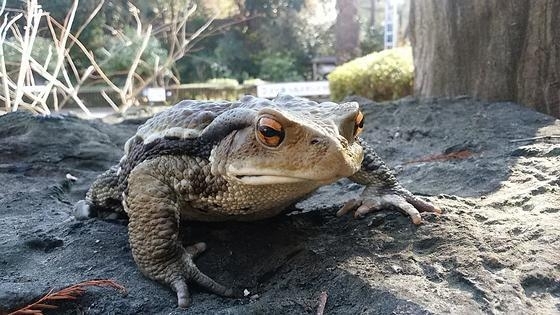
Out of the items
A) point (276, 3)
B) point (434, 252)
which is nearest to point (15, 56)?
point (434, 252)

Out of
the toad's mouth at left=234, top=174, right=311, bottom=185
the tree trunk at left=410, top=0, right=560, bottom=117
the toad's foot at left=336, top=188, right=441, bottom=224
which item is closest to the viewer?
the toad's mouth at left=234, top=174, right=311, bottom=185

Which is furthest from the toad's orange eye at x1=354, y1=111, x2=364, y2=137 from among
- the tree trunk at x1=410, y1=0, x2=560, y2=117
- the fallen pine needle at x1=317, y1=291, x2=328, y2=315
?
the tree trunk at x1=410, y1=0, x2=560, y2=117

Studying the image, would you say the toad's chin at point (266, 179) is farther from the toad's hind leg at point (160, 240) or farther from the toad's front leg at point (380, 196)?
the toad's front leg at point (380, 196)

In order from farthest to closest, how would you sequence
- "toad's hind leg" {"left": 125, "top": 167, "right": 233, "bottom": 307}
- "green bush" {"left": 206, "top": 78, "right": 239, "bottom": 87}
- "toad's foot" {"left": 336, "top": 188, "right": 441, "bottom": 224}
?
"green bush" {"left": 206, "top": 78, "right": 239, "bottom": 87} → "toad's foot" {"left": 336, "top": 188, "right": 441, "bottom": 224} → "toad's hind leg" {"left": 125, "top": 167, "right": 233, "bottom": 307}

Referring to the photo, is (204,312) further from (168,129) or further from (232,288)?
→ (168,129)

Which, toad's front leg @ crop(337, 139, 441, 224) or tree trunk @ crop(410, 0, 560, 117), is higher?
tree trunk @ crop(410, 0, 560, 117)

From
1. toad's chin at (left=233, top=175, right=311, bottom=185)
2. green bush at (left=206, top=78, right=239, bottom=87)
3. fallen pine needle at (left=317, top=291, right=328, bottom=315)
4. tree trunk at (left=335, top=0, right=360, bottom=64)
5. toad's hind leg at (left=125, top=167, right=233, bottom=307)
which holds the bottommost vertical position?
fallen pine needle at (left=317, top=291, right=328, bottom=315)

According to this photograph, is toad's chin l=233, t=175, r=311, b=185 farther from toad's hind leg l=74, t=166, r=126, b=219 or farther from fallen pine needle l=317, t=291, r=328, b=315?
toad's hind leg l=74, t=166, r=126, b=219
